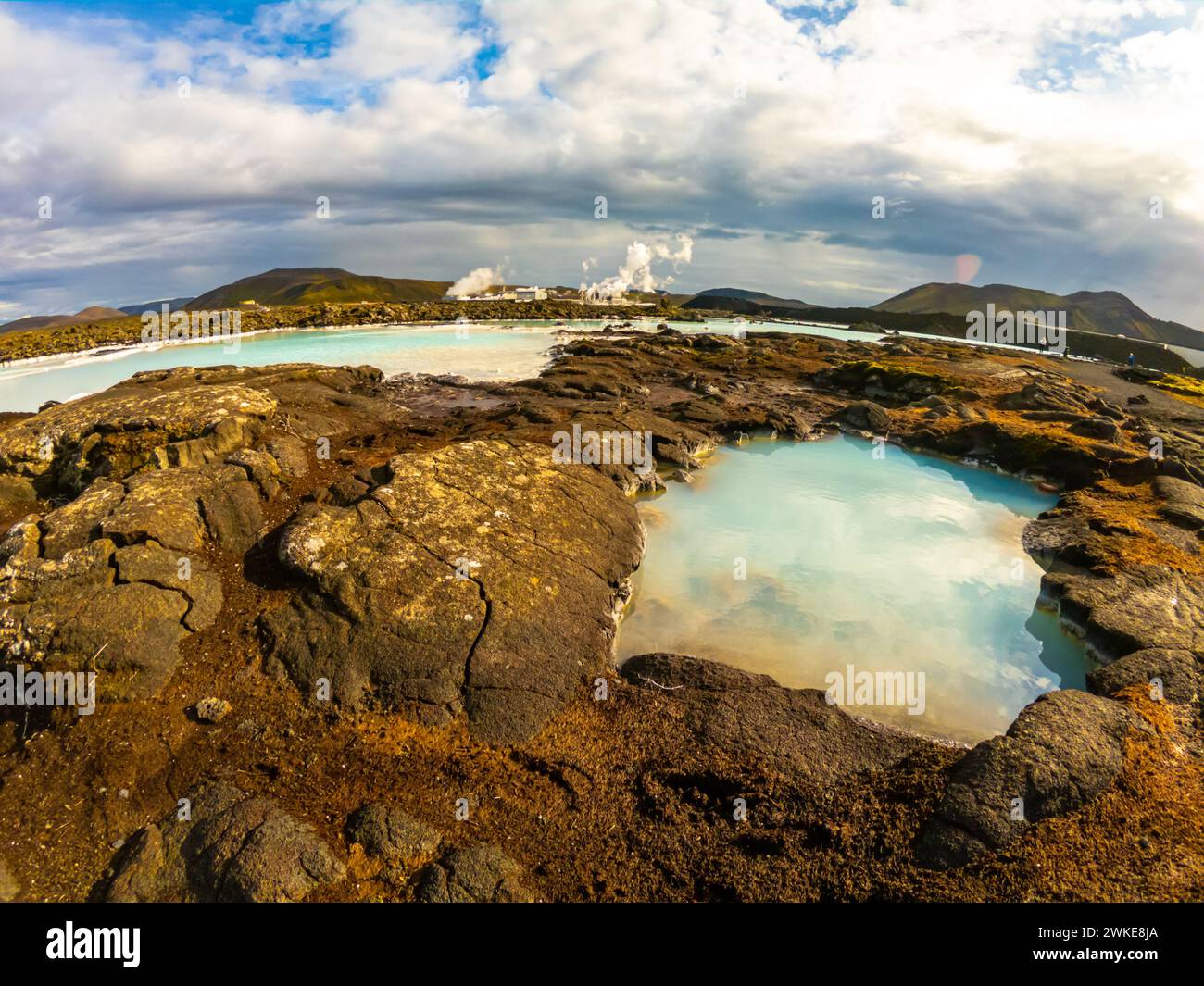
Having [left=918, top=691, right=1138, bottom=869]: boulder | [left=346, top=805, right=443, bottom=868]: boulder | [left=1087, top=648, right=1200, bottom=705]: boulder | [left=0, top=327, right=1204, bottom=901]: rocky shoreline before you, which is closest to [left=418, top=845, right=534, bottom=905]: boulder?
[left=0, top=327, right=1204, bottom=901]: rocky shoreline

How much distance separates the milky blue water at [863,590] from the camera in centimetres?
1148

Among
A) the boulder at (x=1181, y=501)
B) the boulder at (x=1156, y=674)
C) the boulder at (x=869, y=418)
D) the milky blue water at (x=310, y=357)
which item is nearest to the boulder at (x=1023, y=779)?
the boulder at (x=1156, y=674)

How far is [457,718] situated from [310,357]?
49.4m

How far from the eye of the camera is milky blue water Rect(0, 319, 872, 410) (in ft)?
129

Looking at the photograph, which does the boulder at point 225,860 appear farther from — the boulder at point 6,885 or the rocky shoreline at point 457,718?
the boulder at point 6,885

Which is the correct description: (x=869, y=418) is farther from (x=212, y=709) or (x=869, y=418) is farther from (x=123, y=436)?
(x=123, y=436)

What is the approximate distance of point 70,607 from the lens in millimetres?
9195

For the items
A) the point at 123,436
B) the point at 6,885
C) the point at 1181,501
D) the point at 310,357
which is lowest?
the point at 6,885

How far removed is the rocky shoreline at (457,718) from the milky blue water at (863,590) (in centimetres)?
115

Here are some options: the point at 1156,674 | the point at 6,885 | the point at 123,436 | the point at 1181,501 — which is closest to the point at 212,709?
the point at 6,885

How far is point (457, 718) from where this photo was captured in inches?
358

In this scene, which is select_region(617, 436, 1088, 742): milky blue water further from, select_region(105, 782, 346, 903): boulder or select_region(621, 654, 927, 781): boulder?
Answer: select_region(105, 782, 346, 903): boulder
